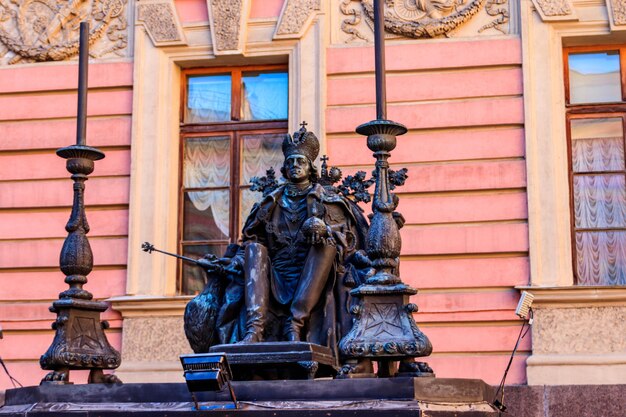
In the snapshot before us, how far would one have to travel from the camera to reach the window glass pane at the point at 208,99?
12.9 m

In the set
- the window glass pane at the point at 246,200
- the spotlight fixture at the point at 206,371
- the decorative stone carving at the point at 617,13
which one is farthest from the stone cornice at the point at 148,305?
the decorative stone carving at the point at 617,13

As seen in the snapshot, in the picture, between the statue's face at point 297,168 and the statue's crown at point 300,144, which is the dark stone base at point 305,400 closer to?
the statue's face at point 297,168

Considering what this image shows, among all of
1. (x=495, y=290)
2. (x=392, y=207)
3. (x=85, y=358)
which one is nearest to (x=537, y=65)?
(x=495, y=290)

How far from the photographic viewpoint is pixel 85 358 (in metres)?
9.09

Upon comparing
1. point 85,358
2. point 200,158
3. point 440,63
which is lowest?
point 85,358

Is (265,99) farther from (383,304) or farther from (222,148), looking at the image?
(383,304)

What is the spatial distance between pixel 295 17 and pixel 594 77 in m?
2.99

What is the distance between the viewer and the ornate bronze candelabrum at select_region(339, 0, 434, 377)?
7793mm

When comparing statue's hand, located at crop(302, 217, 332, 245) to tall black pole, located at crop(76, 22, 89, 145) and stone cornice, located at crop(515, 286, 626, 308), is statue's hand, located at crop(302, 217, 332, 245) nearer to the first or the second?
tall black pole, located at crop(76, 22, 89, 145)

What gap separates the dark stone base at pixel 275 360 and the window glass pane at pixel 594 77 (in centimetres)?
498

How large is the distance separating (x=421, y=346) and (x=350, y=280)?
4.14 feet

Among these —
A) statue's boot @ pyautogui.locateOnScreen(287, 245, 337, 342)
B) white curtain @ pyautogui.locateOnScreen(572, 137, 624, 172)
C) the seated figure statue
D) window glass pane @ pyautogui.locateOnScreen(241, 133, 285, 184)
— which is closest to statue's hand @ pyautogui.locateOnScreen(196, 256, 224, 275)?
the seated figure statue

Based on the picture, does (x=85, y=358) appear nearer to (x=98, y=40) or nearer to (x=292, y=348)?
(x=292, y=348)

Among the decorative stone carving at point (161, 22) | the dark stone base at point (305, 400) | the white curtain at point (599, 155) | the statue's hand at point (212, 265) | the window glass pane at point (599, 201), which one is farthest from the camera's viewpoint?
the decorative stone carving at point (161, 22)
